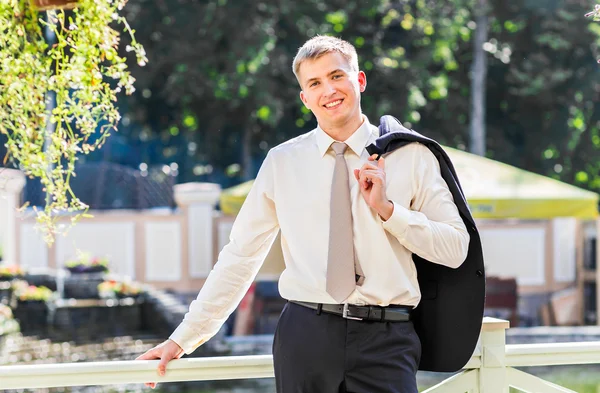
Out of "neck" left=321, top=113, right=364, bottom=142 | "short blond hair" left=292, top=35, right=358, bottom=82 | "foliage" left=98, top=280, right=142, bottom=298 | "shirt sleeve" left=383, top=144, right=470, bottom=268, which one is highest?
"short blond hair" left=292, top=35, right=358, bottom=82

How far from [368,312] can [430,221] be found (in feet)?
0.87

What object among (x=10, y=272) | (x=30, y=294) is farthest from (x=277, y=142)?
(x=30, y=294)

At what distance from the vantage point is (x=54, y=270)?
48.0ft

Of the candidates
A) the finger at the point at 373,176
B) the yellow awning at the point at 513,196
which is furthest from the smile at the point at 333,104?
the yellow awning at the point at 513,196

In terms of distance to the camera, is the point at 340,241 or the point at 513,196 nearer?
the point at 340,241

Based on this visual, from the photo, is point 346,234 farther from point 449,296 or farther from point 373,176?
point 449,296

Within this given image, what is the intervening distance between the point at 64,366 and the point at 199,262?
1241 centimetres

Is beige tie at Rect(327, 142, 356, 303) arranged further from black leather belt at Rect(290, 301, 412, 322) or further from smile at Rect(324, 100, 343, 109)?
smile at Rect(324, 100, 343, 109)

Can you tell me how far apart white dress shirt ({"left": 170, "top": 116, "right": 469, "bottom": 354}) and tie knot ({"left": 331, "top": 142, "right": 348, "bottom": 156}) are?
0.01m

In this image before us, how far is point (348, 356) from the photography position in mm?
2328

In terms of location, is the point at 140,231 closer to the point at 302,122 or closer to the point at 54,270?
the point at 54,270

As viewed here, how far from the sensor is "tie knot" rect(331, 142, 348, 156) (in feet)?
8.07

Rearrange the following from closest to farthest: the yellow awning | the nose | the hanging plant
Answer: the nose
the hanging plant
the yellow awning

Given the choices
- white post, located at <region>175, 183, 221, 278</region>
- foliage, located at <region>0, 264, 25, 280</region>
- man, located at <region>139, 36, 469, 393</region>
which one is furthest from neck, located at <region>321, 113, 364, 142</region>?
white post, located at <region>175, 183, 221, 278</region>
